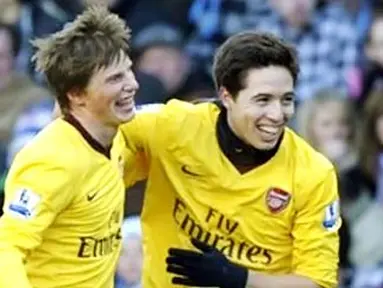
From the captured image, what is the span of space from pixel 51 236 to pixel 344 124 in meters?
4.13

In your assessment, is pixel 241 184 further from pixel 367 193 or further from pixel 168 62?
pixel 168 62

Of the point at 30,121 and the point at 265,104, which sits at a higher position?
the point at 30,121

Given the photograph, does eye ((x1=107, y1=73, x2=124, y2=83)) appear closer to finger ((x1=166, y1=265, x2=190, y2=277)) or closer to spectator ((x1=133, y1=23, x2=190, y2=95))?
finger ((x1=166, y1=265, x2=190, y2=277))

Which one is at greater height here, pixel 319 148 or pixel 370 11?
pixel 370 11

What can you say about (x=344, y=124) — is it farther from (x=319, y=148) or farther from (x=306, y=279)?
(x=306, y=279)

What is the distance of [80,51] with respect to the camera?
667cm

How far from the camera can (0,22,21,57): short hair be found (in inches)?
420

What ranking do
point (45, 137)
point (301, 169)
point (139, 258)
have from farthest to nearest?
point (139, 258) → point (301, 169) → point (45, 137)

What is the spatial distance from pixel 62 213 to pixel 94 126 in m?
0.34

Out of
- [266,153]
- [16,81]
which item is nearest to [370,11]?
[16,81]

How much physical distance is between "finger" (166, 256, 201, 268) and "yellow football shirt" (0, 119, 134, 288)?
20 cm

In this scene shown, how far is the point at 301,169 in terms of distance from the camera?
7.13 m

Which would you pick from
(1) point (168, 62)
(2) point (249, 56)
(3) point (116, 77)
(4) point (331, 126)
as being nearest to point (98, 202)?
(3) point (116, 77)

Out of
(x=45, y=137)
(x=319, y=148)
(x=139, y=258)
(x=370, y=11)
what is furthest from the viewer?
(x=370, y=11)
